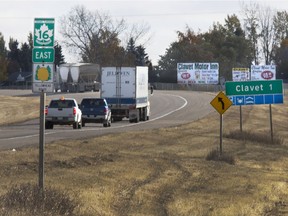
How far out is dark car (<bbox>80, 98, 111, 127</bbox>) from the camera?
3994 centimetres

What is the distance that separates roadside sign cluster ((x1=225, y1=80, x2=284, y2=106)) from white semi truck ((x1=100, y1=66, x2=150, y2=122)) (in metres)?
16.0

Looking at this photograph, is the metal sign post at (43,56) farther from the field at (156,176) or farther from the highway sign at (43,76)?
the field at (156,176)

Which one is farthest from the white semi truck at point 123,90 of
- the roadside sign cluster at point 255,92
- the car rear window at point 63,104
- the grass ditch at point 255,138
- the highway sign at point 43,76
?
the highway sign at point 43,76

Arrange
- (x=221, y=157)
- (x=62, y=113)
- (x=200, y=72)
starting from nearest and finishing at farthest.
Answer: (x=221, y=157) < (x=62, y=113) < (x=200, y=72)

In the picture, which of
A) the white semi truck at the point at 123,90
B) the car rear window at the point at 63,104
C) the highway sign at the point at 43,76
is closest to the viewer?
the highway sign at the point at 43,76

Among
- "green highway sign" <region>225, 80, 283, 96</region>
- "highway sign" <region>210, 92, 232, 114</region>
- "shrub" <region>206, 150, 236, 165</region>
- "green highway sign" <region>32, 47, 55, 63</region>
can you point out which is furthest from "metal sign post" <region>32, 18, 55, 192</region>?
"green highway sign" <region>225, 80, 283, 96</region>

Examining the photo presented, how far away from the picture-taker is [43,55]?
36.3 feet

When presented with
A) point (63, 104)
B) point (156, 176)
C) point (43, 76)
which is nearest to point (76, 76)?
point (63, 104)

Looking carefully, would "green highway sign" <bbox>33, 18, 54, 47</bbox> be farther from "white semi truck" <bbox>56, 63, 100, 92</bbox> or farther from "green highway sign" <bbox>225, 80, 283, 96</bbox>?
"white semi truck" <bbox>56, 63, 100, 92</bbox>

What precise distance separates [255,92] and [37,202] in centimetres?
1942

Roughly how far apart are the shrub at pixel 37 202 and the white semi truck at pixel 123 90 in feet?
109

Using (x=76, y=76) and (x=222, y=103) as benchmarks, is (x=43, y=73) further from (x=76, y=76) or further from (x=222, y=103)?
(x=76, y=76)

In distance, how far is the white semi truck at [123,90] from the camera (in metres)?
44.8

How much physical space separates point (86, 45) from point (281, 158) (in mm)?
105537
